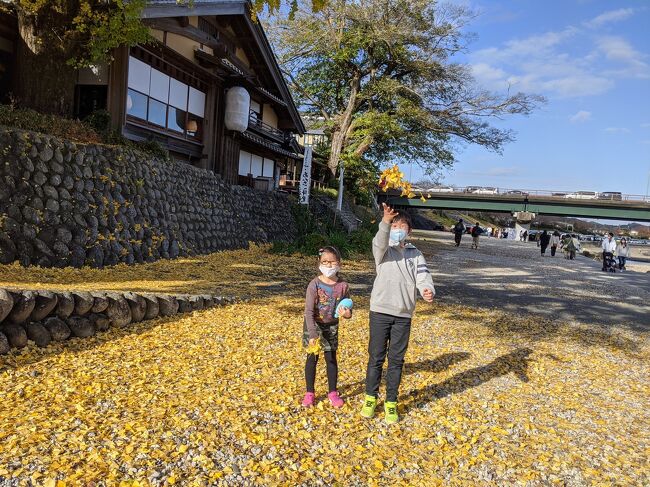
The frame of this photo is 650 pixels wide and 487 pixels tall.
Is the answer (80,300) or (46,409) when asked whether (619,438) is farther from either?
(80,300)

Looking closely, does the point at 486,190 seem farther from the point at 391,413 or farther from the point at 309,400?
the point at 309,400

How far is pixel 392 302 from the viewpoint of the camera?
12.5 feet

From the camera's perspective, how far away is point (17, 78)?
1155 centimetres

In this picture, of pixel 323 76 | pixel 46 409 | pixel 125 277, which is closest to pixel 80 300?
pixel 46 409

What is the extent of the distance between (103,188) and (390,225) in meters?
8.41

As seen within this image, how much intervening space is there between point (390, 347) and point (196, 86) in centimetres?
1603

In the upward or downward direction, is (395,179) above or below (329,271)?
above

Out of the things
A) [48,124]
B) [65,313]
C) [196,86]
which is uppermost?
[196,86]

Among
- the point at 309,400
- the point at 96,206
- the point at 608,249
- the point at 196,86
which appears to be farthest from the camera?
the point at 608,249

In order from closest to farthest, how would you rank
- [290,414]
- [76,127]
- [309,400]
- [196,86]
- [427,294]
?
[427,294] → [290,414] → [309,400] → [76,127] → [196,86]

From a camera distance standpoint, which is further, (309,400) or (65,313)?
(65,313)

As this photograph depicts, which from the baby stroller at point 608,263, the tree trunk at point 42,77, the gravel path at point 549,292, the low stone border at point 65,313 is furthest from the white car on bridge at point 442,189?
the low stone border at point 65,313

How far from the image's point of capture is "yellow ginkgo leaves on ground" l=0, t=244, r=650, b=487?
302 cm

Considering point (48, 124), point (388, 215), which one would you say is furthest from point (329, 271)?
point (48, 124)
